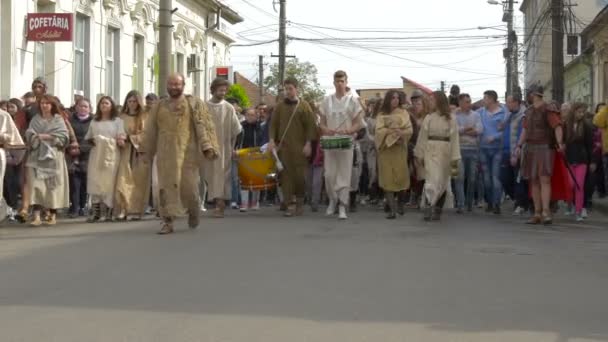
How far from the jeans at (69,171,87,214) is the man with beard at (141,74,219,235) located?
3319 millimetres

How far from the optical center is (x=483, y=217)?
54.7 feet

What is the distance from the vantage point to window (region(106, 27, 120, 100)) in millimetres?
30016

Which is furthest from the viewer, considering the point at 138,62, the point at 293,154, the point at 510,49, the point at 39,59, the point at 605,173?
the point at 510,49

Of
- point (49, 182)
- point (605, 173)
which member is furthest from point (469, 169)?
point (49, 182)

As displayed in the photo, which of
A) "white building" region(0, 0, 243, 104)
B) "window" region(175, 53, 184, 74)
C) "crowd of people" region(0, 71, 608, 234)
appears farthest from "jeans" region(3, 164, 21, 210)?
"window" region(175, 53, 184, 74)

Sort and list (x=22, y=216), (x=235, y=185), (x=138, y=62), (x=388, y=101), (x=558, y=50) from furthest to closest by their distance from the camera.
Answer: (x=138, y=62)
(x=558, y=50)
(x=235, y=185)
(x=388, y=101)
(x=22, y=216)

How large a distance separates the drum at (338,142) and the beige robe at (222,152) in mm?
1640

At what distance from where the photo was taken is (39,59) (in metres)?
24.6

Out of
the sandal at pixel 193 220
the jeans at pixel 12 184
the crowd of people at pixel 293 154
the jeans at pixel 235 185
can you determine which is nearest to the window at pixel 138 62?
the jeans at pixel 235 185

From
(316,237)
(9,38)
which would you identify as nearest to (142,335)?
(316,237)

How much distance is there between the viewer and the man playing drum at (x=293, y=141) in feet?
52.5

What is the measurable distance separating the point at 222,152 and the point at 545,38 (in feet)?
231

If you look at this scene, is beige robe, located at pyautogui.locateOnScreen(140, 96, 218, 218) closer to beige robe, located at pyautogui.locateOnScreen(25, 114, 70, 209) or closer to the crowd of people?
the crowd of people

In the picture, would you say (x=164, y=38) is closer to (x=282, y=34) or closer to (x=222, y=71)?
(x=222, y=71)
